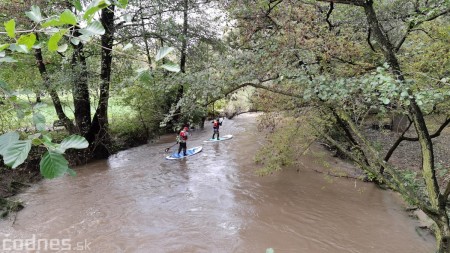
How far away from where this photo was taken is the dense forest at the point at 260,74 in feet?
3.39

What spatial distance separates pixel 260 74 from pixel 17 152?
218 inches

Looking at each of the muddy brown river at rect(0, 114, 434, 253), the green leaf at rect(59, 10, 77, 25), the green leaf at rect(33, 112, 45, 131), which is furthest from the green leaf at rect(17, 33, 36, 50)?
the muddy brown river at rect(0, 114, 434, 253)

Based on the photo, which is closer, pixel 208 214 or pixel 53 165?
pixel 53 165

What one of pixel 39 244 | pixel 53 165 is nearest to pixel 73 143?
pixel 53 165

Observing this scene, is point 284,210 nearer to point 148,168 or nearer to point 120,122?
point 148,168

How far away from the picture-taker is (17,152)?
2.52 feet

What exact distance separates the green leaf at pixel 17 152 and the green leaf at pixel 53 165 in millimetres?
48

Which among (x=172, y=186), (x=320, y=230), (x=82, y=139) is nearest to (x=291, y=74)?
(x=320, y=230)

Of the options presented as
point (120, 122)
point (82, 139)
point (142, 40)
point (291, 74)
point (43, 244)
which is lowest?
point (43, 244)

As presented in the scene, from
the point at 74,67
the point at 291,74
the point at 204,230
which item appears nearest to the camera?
the point at 291,74

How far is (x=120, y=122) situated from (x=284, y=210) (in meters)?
9.66

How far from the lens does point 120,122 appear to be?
14.3 meters

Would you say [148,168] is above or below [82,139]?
below

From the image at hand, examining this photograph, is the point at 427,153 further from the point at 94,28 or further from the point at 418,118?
the point at 94,28
